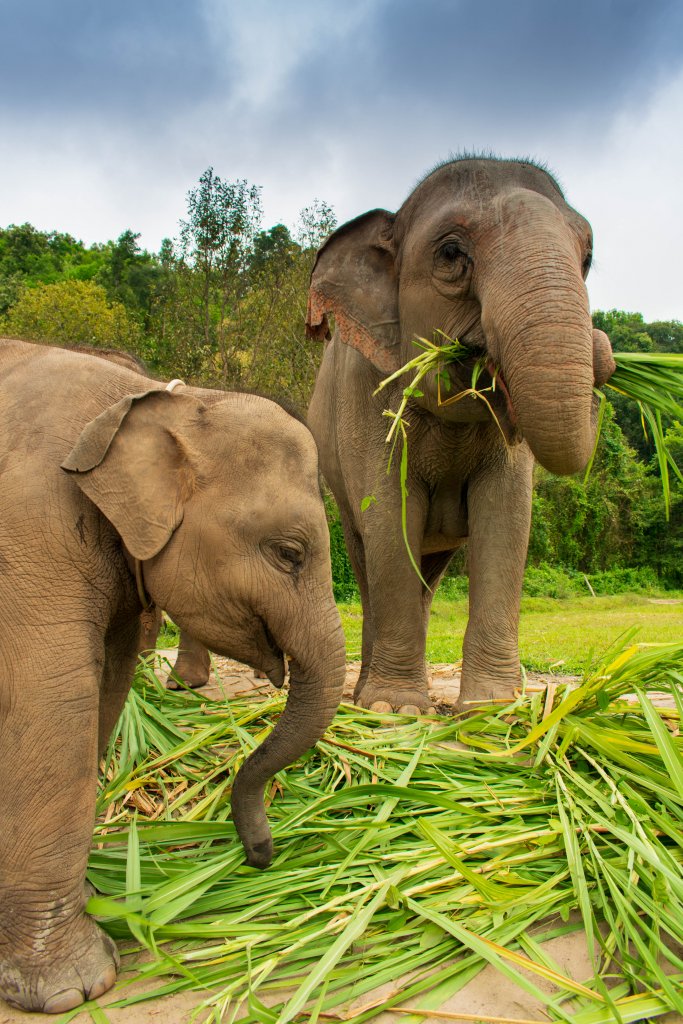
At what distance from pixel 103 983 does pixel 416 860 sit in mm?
985

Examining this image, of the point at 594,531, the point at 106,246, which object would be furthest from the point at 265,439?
the point at 106,246

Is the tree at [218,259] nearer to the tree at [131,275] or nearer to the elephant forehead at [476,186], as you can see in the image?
the elephant forehead at [476,186]

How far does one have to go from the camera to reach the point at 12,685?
2602 mm

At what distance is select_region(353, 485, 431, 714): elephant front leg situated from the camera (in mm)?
4938

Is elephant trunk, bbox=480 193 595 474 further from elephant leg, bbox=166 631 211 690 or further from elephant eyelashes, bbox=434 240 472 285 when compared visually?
elephant leg, bbox=166 631 211 690

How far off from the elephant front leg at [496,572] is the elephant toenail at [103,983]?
2321 millimetres

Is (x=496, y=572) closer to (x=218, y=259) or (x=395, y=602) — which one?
(x=395, y=602)

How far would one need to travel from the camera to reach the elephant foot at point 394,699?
4633 mm

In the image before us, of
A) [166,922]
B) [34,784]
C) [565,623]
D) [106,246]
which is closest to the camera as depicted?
[34,784]

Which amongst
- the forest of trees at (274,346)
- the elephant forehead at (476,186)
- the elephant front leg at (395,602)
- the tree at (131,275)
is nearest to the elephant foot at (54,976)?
the elephant front leg at (395,602)

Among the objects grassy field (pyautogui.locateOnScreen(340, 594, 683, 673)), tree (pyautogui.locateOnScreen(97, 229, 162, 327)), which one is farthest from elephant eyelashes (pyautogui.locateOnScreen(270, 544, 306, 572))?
tree (pyautogui.locateOnScreen(97, 229, 162, 327))

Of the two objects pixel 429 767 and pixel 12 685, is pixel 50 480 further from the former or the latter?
pixel 429 767

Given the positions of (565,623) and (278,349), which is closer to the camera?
(565,623)

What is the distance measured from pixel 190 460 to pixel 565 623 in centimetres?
1013
